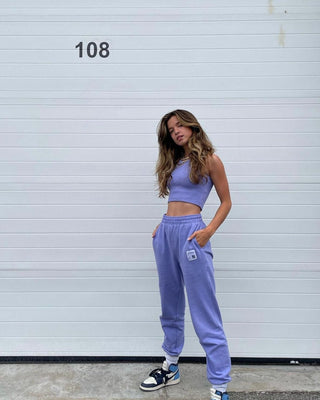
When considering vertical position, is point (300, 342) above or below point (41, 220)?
below

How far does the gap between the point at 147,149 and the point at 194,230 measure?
98 cm

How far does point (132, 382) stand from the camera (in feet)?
8.73

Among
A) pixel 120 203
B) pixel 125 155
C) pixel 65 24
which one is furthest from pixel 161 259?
pixel 65 24

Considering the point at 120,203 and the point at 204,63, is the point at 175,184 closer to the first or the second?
the point at 120,203

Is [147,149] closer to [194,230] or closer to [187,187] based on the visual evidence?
[187,187]

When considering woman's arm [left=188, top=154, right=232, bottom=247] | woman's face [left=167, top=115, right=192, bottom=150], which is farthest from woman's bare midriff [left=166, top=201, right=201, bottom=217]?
woman's face [left=167, top=115, right=192, bottom=150]

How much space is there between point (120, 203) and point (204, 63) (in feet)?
4.45

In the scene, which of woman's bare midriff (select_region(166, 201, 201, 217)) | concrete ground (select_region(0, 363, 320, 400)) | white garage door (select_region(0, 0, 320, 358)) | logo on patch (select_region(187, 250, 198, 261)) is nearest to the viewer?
logo on patch (select_region(187, 250, 198, 261))

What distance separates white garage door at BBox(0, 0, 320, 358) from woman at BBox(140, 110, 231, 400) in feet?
1.92

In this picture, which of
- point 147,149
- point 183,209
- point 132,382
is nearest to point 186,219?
point 183,209

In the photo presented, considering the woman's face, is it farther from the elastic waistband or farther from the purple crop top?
the elastic waistband

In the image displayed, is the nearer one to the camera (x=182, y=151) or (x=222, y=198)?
(x=222, y=198)

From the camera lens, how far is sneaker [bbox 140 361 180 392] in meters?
2.54

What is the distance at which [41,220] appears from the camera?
2.98 m
